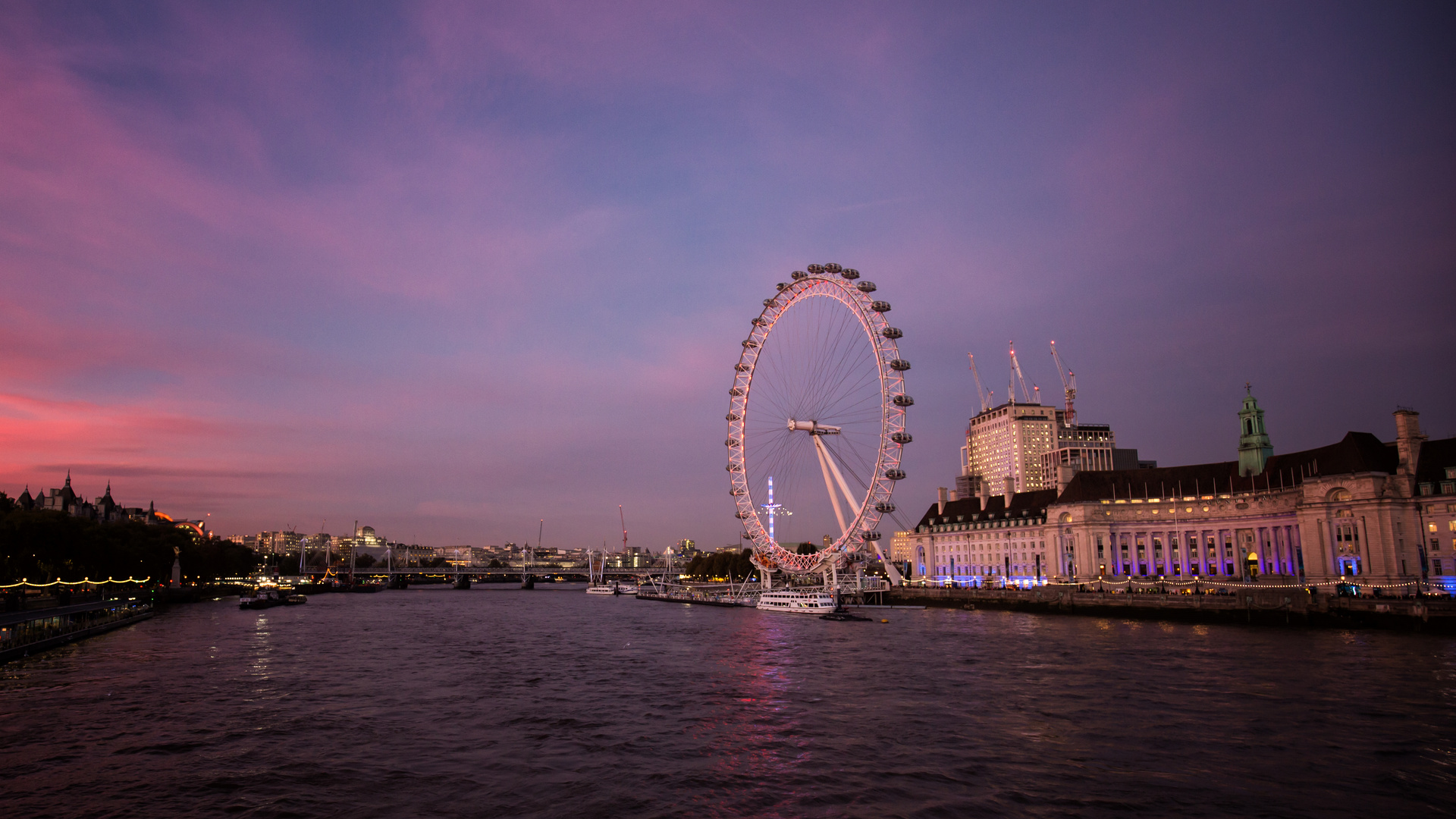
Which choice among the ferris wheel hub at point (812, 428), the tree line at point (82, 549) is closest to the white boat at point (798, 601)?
the ferris wheel hub at point (812, 428)

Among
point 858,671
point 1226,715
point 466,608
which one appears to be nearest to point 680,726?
point 858,671

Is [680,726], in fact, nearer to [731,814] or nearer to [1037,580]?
[731,814]

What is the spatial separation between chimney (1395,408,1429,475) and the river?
32.0m

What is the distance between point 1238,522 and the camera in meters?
103

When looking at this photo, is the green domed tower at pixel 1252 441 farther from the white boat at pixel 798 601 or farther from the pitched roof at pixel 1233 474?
the white boat at pixel 798 601

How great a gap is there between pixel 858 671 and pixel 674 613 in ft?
227

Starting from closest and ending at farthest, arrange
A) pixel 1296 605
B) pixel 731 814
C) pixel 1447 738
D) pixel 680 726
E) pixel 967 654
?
1. pixel 731 814
2. pixel 1447 738
3. pixel 680 726
4. pixel 967 654
5. pixel 1296 605

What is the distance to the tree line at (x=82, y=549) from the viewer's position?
78.2 m

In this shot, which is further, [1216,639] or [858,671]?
[1216,639]

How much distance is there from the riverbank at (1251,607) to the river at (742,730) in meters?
6.18

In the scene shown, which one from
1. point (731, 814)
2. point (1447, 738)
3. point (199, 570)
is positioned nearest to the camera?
point (731, 814)

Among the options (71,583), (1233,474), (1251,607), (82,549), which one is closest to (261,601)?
(71,583)

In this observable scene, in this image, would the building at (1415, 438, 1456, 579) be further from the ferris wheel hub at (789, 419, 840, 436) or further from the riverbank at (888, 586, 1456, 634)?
the ferris wheel hub at (789, 419, 840, 436)

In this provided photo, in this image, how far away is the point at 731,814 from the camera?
20.3m
